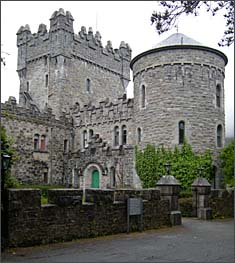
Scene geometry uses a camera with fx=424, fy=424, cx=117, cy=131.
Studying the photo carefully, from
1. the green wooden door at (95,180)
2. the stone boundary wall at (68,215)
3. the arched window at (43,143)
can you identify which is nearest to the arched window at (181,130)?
the green wooden door at (95,180)

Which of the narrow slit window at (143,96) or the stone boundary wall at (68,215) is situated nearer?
the stone boundary wall at (68,215)

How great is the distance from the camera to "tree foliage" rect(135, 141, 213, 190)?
24.9 m

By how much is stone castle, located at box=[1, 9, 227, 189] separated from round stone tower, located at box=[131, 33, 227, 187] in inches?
2.4

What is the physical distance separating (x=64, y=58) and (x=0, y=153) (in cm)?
3145

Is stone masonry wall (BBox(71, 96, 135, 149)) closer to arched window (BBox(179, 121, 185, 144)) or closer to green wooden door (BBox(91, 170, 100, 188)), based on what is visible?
green wooden door (BBox(91, 170, 100, 188))

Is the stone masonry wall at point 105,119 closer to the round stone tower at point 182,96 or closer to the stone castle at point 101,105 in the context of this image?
the stone castle at point 101,105

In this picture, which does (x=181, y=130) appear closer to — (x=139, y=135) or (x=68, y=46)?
(x=139, y=135)

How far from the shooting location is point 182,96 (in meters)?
25.9

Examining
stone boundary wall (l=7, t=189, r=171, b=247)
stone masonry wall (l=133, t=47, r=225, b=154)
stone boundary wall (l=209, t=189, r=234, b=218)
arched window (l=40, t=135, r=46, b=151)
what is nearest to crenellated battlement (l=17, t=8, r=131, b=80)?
arched window (l=40, t=135, r=46, b=151)

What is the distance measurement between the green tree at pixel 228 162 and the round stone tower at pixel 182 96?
Answer: 0.66 metres

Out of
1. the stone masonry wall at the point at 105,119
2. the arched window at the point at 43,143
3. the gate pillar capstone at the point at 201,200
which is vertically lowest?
the gate pillar capstone at the point at 201,200

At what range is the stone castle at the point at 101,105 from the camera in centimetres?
2606

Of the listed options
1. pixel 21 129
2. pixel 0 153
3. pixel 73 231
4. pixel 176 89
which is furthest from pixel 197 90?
pixel 0 153

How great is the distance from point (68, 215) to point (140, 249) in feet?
7.65
